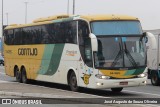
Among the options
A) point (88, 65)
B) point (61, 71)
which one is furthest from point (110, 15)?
point (61, 71)

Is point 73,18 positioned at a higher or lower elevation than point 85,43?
higher

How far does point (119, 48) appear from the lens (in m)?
18.5

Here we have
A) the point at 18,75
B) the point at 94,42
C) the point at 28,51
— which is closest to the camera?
the point at 94,42

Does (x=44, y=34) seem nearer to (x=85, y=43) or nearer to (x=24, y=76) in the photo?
(x=24, y=76)

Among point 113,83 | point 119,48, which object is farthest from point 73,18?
point 113,83

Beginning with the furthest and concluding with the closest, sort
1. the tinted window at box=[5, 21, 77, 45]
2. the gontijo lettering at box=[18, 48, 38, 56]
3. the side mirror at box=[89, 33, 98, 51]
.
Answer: the gontijo lettering at box=[18, 48, 38, 56] → the tinted window at box=[5, 21, 77, 45] → the side mirror at box=[89, 33, 98, 51]

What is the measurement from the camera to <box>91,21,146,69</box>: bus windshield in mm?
18297

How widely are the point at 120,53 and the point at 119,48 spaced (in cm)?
20

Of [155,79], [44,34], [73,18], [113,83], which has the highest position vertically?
[73,18]

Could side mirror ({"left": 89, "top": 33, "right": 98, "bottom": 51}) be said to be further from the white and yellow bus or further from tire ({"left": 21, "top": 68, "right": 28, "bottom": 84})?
tire ({"left": 21, "top": 68, "right": 28, "bottom": 84})

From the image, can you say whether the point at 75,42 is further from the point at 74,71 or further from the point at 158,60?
the point at 158,60

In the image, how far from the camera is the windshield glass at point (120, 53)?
1830 cm

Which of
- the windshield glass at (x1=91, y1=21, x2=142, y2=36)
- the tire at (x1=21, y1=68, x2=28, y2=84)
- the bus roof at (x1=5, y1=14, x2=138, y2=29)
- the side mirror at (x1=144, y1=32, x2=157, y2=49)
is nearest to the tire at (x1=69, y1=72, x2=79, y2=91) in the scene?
the bus roof at (x1=5, y1=14, x2=138, y2=29)

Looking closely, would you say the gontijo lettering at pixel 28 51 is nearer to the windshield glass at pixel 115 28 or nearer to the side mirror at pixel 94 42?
the windshield glass at pixel 115 28
